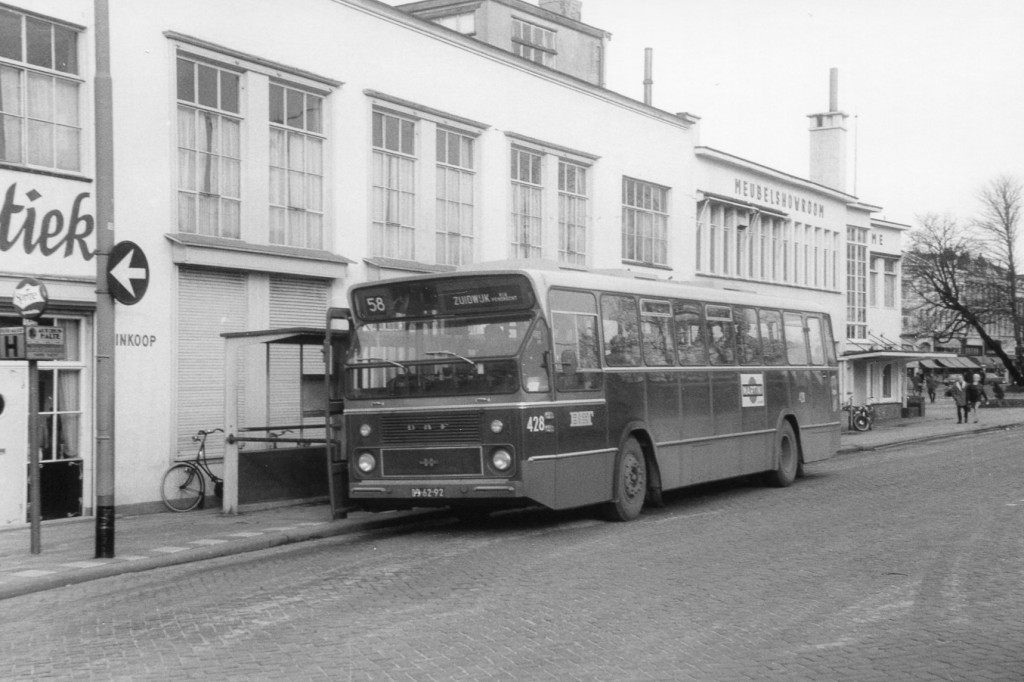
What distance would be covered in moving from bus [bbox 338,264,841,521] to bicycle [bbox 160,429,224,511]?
2759mm

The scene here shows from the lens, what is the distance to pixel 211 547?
1292 cm

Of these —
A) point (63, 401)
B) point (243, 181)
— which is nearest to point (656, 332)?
point (243, 181)

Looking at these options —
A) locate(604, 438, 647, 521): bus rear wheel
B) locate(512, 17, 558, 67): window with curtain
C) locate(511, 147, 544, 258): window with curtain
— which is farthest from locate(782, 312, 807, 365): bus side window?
locate(512, 17, 558, 67): window with curtain

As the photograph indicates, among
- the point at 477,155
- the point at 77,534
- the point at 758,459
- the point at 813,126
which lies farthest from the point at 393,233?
the point at 813,126

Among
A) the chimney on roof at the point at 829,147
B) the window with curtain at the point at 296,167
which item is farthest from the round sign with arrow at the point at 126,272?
the chimney on roof at the point at 829,147

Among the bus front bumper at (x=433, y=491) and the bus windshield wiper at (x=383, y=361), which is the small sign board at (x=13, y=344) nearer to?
the bus windshield wiper at (x=383, y=361)

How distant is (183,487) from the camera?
1691 cm

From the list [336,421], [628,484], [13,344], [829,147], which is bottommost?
[628,484]

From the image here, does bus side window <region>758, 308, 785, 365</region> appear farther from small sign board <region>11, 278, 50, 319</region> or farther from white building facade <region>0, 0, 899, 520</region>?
small sign board <region>11, 278, 50, 319</region>

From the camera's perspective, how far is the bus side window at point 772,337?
768 inches

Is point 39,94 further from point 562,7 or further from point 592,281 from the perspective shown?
point 562,7

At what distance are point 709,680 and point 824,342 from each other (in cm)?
1574

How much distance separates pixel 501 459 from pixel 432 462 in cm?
83

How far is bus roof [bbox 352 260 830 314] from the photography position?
1397cm
